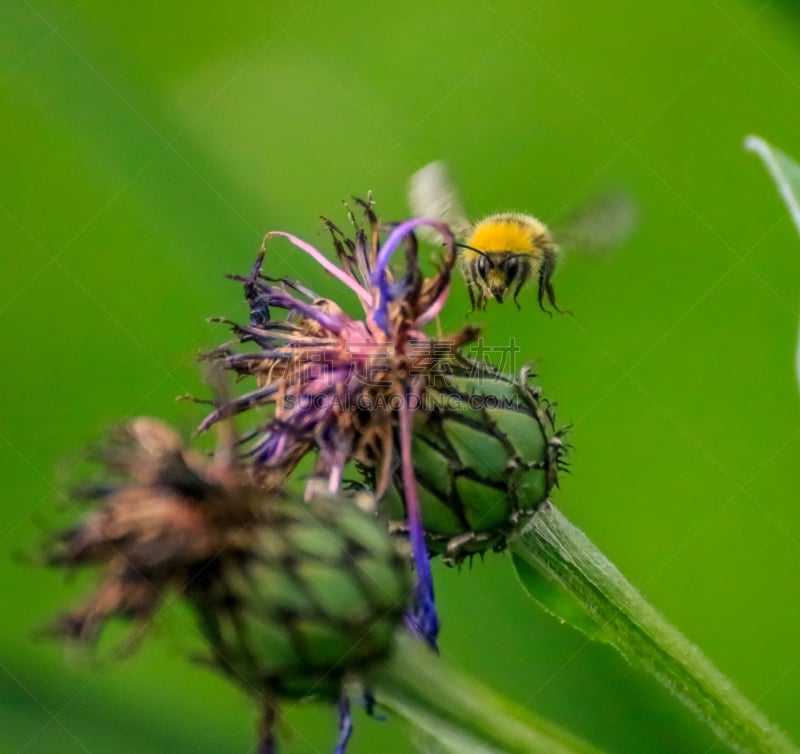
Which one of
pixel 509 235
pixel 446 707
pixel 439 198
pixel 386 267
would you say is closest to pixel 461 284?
pixel 439 198

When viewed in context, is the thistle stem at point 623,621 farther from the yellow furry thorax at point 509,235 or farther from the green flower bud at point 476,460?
the yellow furry thorax at point 509,235

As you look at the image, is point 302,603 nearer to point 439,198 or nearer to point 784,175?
point 784,175

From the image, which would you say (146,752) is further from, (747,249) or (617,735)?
(747,249)

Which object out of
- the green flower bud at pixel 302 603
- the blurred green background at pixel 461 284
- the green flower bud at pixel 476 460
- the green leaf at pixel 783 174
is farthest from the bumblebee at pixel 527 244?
Result: the green flower bud at pixel 302 603

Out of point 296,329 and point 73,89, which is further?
point 73,89

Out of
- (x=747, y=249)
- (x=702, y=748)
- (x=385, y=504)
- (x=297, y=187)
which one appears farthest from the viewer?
(x=297, y=187)

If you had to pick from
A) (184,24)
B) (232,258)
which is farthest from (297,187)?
(232,258)

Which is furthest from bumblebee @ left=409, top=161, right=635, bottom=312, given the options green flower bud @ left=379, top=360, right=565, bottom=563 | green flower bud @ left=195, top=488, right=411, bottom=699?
green flower bud @ left=195, top=488, right=411, bottom=699

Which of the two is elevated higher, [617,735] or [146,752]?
[617,735]
